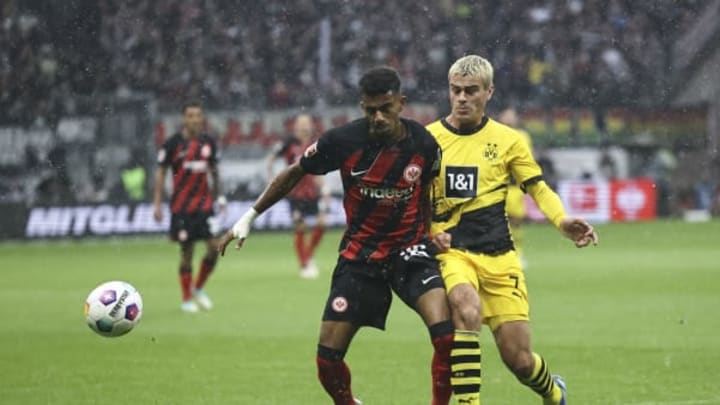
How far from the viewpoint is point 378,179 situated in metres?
7.30

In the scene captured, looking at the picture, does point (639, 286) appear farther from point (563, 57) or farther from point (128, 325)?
point (563, 57)

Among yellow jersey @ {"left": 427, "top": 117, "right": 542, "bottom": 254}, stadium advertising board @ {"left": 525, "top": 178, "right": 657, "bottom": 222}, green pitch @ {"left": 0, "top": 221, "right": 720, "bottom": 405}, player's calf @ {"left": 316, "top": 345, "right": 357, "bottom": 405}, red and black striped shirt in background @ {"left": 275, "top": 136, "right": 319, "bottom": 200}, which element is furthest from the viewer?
stadium advertising board @ {"left": 525, "top": 178, "right": 657, "bottom": 222}

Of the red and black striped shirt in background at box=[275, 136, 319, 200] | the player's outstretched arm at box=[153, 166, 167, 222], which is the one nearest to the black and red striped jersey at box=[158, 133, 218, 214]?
the player's outstretched arm at box=[153, 166, 167, 222]

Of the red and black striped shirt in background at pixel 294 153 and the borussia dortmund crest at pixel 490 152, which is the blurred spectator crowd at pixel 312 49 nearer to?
the red and black striped shirt in background at pixel 294 153

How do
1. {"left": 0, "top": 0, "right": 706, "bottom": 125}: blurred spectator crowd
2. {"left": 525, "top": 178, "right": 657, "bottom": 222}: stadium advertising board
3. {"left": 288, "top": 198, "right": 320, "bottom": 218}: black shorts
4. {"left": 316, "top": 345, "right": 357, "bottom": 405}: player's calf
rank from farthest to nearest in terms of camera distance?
{"left": 525, "top": 178, "right": 657, "bottom": 222}: stadium advertising board < {"left": 0, "top": 0, "right": 706, "bottom": 125}: blurred spectator crowd < {"left": 288, "top": 198, "right": 320, "bottom": 218}: black shorts < {"left": 316, "top": 345, "right": 357, "bottom": 405}: player's calf

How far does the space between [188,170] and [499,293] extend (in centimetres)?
829

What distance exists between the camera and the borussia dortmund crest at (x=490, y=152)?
7.74 metres

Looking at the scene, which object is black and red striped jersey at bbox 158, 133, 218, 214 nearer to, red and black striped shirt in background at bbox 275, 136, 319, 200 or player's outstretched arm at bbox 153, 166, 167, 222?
player's outstretched arm at bbox 153, 166, 167, 222

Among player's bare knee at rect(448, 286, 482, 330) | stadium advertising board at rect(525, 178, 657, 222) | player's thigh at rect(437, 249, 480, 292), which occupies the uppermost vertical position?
player's thigh at rect(437, 249, 480, 292)

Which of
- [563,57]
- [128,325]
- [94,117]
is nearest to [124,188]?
[94,117]

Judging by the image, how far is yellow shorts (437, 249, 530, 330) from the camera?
25.0ft

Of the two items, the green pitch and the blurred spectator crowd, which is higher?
the blurred spectator crowd

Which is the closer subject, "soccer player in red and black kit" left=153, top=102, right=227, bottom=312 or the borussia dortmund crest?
the borussia dortmund crest

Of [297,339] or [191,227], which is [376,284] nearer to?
[297,339]
